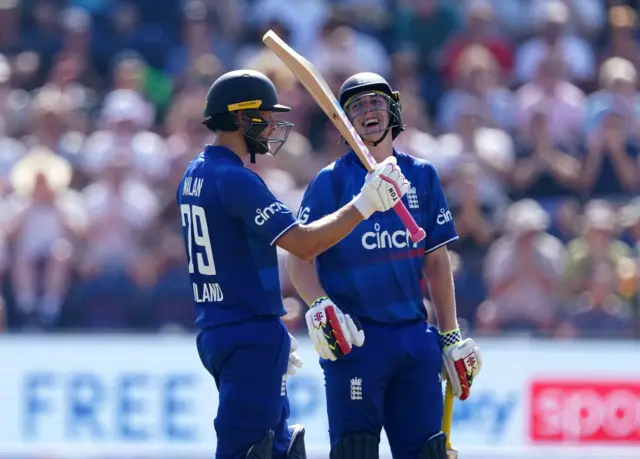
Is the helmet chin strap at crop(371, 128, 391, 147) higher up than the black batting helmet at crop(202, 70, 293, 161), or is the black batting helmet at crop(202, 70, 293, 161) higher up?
the black batting helmet at crop(202, 70, 293, 161)

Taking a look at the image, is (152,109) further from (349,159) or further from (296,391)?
(349,159)

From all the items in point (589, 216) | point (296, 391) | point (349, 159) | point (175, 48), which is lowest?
point (296, 391)

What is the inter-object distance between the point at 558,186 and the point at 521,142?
24.4 inches

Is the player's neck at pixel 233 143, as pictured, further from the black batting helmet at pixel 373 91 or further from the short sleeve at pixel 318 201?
the black batting helmet at pixel 373 91

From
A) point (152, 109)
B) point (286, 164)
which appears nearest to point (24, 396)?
point (286, 164)

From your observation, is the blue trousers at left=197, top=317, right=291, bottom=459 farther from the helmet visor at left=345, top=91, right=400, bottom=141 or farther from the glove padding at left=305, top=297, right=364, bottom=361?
the helmet visor at left=345, top=91, right=400, bottom=141

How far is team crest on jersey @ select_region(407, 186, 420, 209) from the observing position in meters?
5.91

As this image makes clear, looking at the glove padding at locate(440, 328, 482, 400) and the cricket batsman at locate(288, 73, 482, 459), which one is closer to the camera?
the cricket batsman at locate(288, 73, 482, 459)

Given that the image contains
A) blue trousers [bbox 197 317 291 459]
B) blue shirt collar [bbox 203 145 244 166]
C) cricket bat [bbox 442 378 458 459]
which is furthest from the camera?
cricket bat [bbox 442 378 458 459]

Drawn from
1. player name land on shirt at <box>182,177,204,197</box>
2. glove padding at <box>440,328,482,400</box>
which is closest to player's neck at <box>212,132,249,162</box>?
player name land on shirt at <box>182,177,204,197</box>

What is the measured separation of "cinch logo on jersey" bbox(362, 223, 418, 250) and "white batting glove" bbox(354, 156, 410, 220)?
36 cm

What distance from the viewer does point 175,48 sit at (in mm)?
13500

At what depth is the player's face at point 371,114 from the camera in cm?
589

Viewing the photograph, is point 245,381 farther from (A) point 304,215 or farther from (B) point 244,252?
(A) point 304,215
